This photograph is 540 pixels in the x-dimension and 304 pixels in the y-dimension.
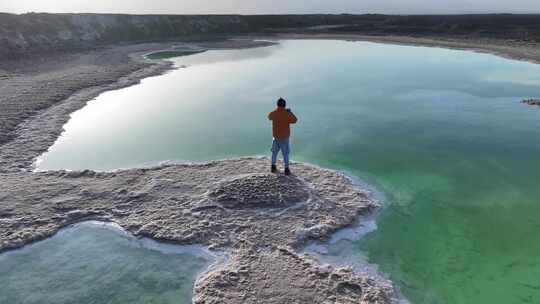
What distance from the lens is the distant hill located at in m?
34.0

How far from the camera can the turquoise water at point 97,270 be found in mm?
6121

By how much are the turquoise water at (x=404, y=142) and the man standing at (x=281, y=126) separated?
185 cm

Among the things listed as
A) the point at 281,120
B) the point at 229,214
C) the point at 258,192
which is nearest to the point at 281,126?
the point at 281,120

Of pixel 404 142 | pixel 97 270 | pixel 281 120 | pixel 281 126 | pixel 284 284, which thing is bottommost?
pixel 97 270

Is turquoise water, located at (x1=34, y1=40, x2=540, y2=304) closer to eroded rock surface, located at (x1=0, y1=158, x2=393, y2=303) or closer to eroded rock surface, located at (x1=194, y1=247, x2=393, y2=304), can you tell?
eroded rock surface, located at (x1=194, y1=247, x2=393, y2=304)

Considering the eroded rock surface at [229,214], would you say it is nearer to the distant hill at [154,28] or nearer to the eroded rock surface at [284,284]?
the eroded rock surface at [284,284]

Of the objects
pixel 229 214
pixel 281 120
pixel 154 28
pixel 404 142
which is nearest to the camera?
pixel 229 214

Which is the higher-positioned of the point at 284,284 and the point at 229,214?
the point at 229,214

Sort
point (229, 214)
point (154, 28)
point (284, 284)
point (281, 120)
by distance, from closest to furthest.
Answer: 1. point (284, 284)
2. point (229, 214)
3. point (281, 120)
4. point (154, 28)

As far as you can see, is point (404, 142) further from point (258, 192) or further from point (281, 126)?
point (258, 192)

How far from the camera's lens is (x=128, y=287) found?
6.31 metres

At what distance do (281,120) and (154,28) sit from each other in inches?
1890

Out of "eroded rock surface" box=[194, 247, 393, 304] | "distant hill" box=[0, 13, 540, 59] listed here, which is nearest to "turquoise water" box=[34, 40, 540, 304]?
"eroded rock surface" box=[194, 247, 393, 304]

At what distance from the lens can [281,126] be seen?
9195 millimetres
